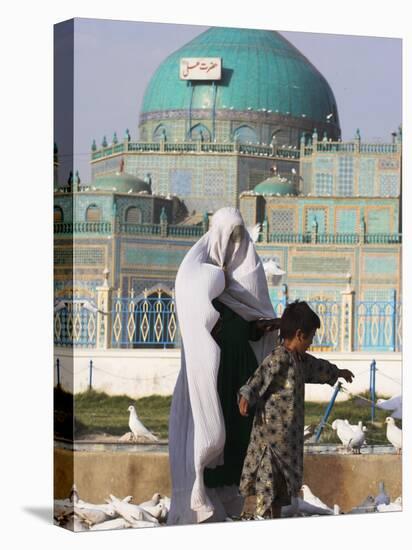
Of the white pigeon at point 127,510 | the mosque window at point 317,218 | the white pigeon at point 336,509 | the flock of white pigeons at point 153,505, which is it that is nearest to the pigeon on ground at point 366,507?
the flock of white pigeons at point 153,505

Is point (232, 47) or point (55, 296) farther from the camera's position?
point (232, 47)

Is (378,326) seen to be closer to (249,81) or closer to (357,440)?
(357,440)

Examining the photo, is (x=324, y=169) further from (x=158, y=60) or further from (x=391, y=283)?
(x=158, y=60)

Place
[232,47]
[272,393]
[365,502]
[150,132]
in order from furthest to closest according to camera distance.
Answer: [232,47], [150,132], [365,502], [272,393]

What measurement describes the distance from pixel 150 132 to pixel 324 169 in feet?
3.79

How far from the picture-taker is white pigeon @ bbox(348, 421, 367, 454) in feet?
26.8

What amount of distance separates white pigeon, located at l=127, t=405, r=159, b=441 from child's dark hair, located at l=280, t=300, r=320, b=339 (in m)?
0.94

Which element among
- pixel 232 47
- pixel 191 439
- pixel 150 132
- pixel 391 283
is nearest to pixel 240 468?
pixel 191 439

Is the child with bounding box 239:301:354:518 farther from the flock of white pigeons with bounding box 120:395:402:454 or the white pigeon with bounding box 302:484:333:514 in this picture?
the flock of white pigeons with bounding box 120:395:402:454

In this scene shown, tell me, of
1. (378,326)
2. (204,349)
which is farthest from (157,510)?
(378,326)

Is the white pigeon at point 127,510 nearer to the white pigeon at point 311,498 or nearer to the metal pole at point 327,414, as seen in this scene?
the white pigeon at point 311,498

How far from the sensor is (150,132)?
28.6ft

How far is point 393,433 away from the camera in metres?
8.27

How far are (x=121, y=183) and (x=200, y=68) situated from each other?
1619mm
